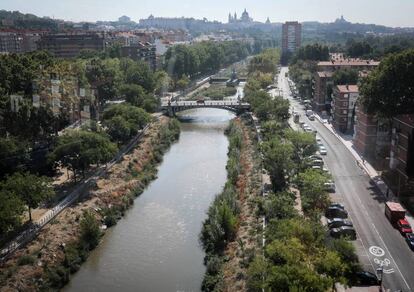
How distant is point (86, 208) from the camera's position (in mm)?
26938

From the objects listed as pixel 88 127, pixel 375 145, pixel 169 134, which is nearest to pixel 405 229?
pixel 375 145

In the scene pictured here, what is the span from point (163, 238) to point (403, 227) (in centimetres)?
1219

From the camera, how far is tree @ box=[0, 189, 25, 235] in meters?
20.5

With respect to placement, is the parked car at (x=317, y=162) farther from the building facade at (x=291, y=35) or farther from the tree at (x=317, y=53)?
the building facade at (x=291, y=35)

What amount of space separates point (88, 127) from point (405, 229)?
23622 millimetres

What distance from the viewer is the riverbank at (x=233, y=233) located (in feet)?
67.3

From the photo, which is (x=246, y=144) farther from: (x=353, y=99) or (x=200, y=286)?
(x=200, y=286)

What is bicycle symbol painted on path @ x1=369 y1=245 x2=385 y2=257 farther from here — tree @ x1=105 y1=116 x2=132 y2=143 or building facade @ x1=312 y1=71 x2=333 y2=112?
building facade @ x1=312 y1=71 x2=333 y2=112

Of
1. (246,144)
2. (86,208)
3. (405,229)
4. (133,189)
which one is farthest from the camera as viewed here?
(246,144)

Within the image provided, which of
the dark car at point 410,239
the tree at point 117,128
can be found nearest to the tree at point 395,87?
the dark car at point 410,239

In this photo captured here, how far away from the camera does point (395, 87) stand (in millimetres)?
31547

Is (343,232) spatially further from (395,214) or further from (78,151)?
(78,151)

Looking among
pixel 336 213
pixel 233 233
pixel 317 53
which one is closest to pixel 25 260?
pixel 233 233

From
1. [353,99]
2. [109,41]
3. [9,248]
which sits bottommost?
[9,248]
